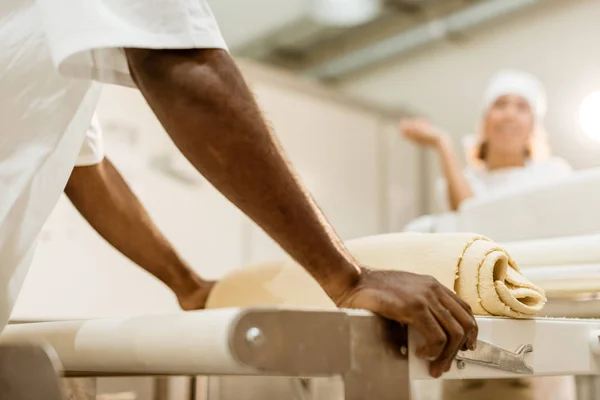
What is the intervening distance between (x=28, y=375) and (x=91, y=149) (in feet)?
1.10

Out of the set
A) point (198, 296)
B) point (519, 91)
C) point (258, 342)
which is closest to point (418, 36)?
point (519, 91)

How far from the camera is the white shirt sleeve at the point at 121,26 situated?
49 cm

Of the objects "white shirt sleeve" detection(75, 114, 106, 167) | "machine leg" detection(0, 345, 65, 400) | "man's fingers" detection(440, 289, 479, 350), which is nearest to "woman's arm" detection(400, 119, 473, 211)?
"white shirt sleeve" detection(75, 114, 106, 167)

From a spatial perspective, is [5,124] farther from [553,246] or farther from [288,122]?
[288,122]

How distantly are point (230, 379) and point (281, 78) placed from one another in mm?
1329

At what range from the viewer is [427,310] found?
48cm

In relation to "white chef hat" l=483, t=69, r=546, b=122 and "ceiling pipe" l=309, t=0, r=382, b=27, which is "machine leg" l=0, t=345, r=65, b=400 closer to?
"white chef hat" l=483, t=69, r=546, b=122

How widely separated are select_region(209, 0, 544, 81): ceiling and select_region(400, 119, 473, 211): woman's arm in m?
0.60

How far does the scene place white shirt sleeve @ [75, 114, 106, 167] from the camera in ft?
2.47

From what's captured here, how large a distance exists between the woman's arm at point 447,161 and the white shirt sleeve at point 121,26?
153 centimetres

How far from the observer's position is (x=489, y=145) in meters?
2.11

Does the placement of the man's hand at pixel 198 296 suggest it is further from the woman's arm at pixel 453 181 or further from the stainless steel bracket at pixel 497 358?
the woman's arm at pixel 453 181

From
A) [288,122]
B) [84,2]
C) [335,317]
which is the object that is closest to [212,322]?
[335,317]

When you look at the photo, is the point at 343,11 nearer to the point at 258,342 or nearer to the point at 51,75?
the point at 51,75
